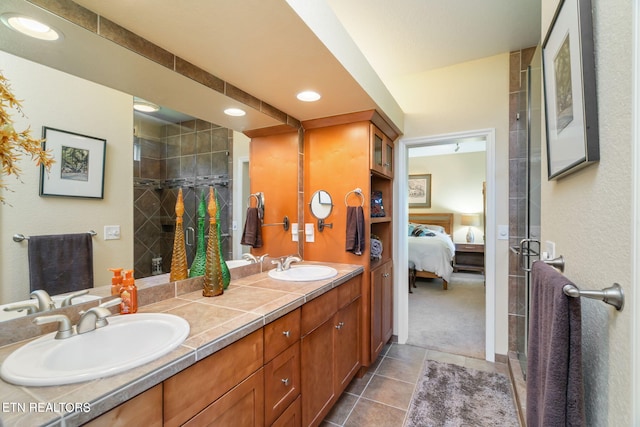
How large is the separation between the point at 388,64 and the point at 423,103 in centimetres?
49

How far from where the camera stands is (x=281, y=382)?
127cm

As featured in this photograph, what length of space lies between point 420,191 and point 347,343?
562 centimetres

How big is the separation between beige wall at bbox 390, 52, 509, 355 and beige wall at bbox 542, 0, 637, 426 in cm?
179

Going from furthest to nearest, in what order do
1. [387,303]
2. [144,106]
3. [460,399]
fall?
[387,303] → [460,399] → [144,106]

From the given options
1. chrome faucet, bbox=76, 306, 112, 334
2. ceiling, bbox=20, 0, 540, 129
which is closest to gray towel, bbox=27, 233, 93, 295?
chrome faucet, bbox=76, 306, 112, 334

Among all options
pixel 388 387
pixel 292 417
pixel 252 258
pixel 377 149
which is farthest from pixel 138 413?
pixel 377 149

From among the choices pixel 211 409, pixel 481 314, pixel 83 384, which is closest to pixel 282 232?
pixel 211 409

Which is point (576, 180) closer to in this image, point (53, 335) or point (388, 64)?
point (53, 335)

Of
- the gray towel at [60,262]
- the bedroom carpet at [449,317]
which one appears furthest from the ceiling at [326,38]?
the bedroom carpet at [449,317]

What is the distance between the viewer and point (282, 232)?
2.32 meters

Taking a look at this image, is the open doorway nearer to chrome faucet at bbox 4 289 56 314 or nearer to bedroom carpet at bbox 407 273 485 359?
bedroom carpet at bbox 407 273 485 359

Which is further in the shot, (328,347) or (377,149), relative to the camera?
(377,149)

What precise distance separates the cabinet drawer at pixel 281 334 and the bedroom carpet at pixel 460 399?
102 centimetres

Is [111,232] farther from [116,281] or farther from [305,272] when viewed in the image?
[305,272]
